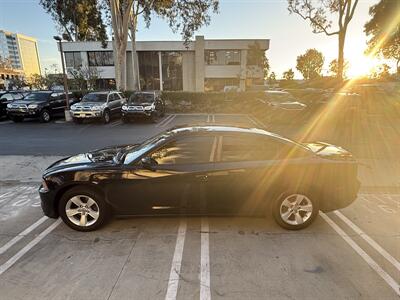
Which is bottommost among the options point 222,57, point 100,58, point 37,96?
point 37,96

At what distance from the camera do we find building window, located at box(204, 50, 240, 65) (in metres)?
37.2

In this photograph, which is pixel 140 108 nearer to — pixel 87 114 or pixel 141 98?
pixel 141 98

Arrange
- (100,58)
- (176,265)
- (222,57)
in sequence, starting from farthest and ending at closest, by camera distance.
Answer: (100,58)
(222,57)
(176,265)

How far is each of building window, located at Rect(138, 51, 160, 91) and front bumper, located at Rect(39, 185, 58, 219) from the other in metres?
37.1

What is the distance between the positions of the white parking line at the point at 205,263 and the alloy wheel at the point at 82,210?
1545 millimetres

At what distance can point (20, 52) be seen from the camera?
107m

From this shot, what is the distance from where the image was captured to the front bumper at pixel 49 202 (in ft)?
11.9

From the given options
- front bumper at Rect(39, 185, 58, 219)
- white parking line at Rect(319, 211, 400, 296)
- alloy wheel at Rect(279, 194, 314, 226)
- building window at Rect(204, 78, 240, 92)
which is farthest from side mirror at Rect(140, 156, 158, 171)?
building window at Rect(204, 78, 240, 92)

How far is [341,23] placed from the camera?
18.9 meters

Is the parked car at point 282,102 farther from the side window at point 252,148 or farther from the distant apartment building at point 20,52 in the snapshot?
the distant apartment building at point 20,52

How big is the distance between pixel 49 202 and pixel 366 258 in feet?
14.0

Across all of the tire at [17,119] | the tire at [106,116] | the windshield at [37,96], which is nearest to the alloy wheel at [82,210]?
the tire at [106,116]

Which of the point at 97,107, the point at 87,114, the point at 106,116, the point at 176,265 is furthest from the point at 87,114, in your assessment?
the point at 176,265

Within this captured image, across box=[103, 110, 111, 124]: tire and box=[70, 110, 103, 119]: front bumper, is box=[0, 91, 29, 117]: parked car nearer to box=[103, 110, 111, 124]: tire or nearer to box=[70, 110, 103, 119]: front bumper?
box=[70, 110, 103, 119]: front bumper
